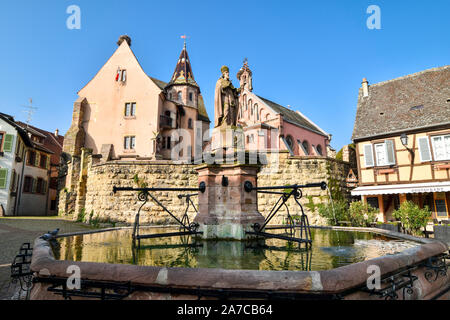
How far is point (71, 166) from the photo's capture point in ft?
78.9

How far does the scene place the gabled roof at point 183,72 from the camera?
111 feet

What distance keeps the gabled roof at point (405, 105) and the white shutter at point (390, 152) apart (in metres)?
0.80

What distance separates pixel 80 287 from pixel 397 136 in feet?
68.2

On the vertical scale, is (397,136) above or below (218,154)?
above

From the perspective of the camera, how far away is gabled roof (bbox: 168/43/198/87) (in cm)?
3394

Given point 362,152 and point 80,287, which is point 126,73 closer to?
point 362,152

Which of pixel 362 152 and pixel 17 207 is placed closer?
pixel 362 152

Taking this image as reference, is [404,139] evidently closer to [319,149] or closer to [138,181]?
[138,181]

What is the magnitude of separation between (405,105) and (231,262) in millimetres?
21473

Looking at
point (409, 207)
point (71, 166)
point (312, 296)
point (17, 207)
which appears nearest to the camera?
point (312, 296)

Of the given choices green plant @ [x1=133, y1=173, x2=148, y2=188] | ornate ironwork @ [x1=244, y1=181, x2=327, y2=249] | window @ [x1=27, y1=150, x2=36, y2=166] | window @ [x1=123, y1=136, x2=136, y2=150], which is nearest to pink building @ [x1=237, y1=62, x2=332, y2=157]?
window @ [x1=123, y1=136, x2=136, y2=150]

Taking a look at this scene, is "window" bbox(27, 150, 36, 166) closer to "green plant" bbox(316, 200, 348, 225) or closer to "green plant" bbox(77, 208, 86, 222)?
"green plant" bbox(77, 208, 86, 222)

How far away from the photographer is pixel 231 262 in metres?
3.78
